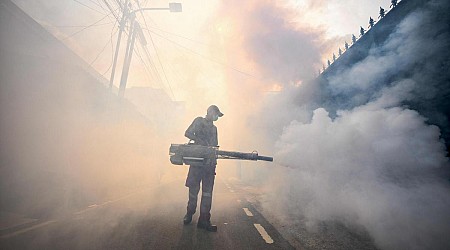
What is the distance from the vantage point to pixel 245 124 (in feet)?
71.9

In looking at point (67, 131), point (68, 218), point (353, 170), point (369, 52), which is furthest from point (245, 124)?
point (68, 218)

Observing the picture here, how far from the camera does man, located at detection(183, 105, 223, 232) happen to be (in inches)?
174

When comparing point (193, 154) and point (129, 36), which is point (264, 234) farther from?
point (129, 36)

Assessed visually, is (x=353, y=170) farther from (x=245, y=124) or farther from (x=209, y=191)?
(x=245, y=124)

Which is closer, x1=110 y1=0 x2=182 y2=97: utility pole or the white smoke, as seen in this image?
the white smoke

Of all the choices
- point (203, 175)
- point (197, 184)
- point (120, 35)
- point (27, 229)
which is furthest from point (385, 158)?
point (120, 35)

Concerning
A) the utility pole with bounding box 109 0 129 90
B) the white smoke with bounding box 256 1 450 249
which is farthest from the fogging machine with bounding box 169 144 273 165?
the utility pole with bounding box 109 0 129 90

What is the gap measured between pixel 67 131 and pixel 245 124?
14849 millimetres

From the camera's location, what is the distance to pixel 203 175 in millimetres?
4883

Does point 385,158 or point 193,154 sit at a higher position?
point 385,158

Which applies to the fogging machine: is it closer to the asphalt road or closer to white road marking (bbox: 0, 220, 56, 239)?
the asphalt road

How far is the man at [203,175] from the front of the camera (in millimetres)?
4422

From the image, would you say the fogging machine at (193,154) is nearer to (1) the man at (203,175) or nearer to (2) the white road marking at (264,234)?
(1) the man at (203,175)

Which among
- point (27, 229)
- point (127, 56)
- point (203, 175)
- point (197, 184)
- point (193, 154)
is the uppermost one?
point (127, 56)
